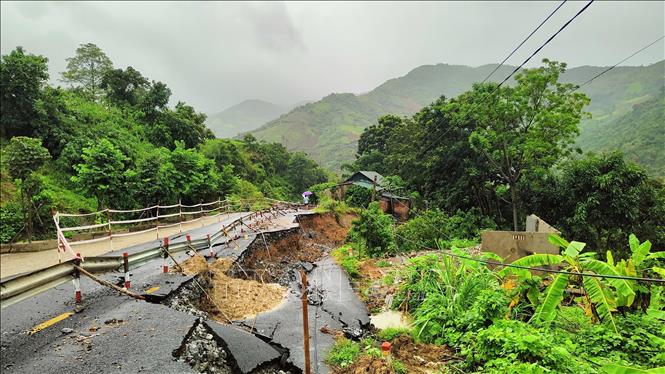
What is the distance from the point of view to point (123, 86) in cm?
3606

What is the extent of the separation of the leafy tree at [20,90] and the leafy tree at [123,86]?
1436 cm

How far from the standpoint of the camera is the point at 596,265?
20.9ft

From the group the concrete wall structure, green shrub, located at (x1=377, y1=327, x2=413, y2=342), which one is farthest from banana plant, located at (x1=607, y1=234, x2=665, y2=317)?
green shrub, located at (x1=377, y1=327, x2=413, y2=342)

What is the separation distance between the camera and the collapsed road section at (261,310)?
517 cm

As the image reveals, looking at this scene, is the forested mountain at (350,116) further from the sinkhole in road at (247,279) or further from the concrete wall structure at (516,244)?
the sinkhole in road at (247,279)

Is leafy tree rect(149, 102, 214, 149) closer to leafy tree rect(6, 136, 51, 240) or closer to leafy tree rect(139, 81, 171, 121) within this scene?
leafy tree rect(139, 81, 171, 121)

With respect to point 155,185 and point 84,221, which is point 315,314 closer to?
point 155,185

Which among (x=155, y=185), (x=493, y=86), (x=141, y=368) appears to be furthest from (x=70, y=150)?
(x=493, y=86)

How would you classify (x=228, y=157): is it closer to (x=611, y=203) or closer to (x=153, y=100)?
(x=153, y=100)

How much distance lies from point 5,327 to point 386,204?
33351 mm

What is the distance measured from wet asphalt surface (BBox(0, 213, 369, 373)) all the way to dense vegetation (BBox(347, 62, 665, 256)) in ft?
59.3

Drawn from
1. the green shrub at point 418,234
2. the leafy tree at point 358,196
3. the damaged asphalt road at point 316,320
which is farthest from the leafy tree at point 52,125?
the leafy tree at point 358,196

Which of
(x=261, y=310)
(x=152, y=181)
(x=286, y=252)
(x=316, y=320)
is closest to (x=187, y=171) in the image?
(x=152, y=181)

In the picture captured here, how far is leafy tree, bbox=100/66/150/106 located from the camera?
35750 millimetres
